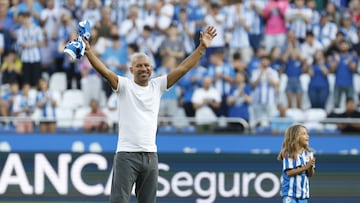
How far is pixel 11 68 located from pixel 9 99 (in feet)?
3.15

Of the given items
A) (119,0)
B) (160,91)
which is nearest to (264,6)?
(119,0)

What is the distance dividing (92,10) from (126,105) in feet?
33.0

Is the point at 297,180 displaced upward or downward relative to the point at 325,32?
downward

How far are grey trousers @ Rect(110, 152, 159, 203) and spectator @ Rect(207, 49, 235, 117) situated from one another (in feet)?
27.0

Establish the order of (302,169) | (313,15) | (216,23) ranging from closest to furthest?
(302,169)
(216,23)
(313,15)

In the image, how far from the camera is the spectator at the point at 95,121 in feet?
53.6

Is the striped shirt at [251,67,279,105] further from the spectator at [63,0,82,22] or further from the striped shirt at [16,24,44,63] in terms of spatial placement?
the striped shirt at [16,24,44,63]

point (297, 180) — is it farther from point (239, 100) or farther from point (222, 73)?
point (222, 73)

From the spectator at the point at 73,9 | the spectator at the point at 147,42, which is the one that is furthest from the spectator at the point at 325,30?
the spectator at the point at 73,9

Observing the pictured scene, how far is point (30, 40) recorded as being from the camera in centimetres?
1856

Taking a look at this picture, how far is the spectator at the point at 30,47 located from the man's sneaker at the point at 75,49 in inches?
373

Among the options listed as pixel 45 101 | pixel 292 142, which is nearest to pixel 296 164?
pixel 292 142

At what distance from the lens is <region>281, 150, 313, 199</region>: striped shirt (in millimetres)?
10273

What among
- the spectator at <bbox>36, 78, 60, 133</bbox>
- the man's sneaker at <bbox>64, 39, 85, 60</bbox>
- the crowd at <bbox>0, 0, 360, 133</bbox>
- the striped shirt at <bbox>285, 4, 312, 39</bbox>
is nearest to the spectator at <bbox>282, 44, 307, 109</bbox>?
the crowd at <bbox>0, 0, 360, 133</bbox>
